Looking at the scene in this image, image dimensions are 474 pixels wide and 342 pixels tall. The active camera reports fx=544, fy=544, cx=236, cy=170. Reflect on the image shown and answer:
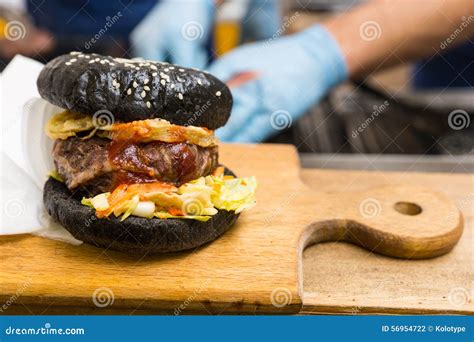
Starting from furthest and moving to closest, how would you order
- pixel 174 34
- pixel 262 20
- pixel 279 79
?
pixel 262 20, pixel 174 34, pixel 279 79

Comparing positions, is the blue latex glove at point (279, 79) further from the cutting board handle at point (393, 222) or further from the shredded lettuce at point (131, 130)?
the shredded lettuce at point (131, 130)

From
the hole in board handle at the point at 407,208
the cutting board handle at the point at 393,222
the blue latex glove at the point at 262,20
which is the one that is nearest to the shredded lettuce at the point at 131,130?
the cutting board handle at the point at 393,222

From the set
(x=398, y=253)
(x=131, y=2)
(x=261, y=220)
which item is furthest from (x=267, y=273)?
(x=131, y=2)

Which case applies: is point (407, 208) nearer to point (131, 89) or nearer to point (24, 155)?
point (131, 89)

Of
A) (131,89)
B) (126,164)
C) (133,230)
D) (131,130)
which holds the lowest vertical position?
(133,230)

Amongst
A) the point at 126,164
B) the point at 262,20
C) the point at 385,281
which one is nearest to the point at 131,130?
the point at 126,164

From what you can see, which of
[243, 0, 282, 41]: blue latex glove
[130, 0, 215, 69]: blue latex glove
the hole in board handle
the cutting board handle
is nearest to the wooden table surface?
the cutting board handle

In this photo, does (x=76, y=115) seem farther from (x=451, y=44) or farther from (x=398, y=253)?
(x=451, y=44)
